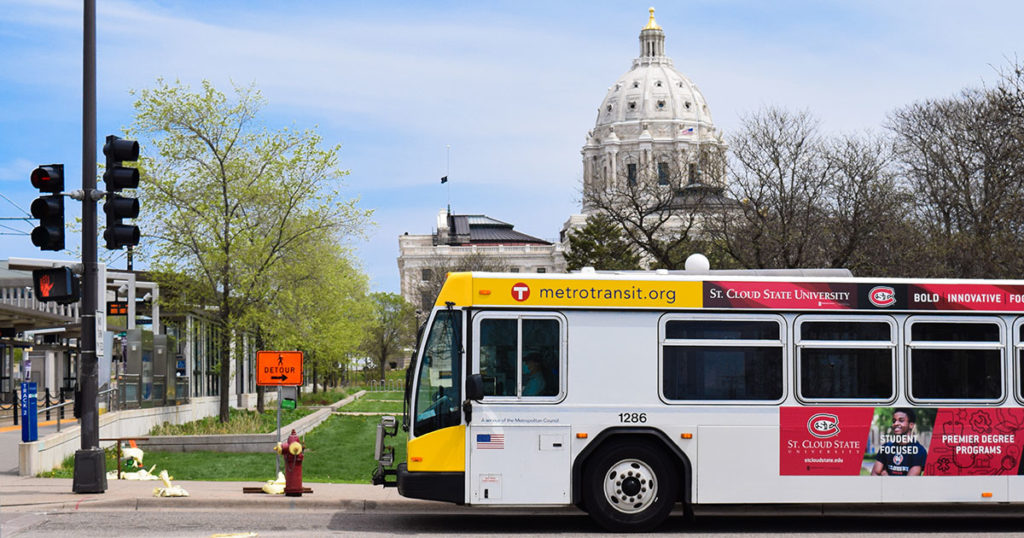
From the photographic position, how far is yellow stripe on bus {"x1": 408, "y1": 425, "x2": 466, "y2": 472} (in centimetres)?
1308

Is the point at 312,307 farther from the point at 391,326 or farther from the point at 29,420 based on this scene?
the point at 391,326

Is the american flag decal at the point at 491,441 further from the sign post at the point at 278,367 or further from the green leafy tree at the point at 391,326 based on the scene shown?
the green leafy tree at the point at 391,326

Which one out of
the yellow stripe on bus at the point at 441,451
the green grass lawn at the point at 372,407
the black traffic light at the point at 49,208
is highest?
the black traffic light at the point at 49,208

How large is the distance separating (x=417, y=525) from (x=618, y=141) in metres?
169

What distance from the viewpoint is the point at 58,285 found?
15602 mm

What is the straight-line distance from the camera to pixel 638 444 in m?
13.3

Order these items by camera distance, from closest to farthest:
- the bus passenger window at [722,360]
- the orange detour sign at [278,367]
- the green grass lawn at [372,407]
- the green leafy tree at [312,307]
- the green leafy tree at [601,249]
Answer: the bus passenger window at [722,360] < the orange detour sign at [278,367] < the green leafy tree at [312,307] < the green grass lawn at [372,407] < the green leafy tree at [601,249]

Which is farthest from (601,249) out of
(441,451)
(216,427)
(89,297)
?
(441,451)

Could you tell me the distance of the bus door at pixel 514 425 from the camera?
13.1m

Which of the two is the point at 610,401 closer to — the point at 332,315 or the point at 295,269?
the point at 295,269

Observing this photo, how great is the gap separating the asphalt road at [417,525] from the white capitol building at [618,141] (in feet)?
462

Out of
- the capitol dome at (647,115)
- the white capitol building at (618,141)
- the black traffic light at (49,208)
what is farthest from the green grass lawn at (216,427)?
the capitol dome at (647,115)

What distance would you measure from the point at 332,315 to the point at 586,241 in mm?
43851

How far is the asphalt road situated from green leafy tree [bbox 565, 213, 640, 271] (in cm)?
5026
